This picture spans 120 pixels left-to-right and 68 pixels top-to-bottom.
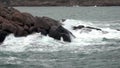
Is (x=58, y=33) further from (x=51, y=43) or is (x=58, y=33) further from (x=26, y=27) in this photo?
(x=26, y=27)

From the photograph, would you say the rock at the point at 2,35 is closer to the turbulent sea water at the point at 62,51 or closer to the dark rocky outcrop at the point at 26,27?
the dark rocky outcrop at the point at 26,27

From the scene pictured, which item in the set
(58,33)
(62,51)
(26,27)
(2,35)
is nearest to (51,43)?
(58,33)

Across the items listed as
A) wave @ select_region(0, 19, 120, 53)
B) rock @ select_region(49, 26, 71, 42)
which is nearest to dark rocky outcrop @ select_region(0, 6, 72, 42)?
rock @ select_region(49, 26, 71, 42)

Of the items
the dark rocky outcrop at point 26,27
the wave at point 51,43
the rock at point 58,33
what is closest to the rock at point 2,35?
the dark rocky outcrop at point 26,27

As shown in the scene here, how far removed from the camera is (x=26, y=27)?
58.7m

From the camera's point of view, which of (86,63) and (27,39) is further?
(27,39)

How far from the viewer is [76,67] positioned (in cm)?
4191

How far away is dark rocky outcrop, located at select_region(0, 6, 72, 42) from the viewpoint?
57312 mm

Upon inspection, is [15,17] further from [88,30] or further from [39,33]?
[88,30]

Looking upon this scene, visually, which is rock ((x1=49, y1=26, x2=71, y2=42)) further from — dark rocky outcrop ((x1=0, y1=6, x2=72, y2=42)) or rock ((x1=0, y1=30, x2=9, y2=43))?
rock ((x1=0, y1=30, x2=9, y2=43))

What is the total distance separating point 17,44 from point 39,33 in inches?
184

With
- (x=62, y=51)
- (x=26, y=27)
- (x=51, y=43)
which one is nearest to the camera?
(x=62, y=51)

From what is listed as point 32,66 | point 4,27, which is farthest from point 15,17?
point 32,66

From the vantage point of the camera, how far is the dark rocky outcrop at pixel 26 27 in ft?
188
